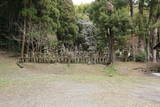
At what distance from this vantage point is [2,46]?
50.8 feet

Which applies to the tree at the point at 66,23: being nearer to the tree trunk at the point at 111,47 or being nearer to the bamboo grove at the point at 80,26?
the bamboo grove at the point at 80,26

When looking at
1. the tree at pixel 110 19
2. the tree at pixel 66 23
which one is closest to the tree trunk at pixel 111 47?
the tree at pixel 110 19

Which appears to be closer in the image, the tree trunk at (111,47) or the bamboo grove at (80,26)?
the bamboo grove at (80,26)

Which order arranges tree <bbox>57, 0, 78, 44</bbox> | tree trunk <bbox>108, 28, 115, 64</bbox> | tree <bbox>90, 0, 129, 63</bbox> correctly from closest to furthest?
tree <bbox>90, 0, 129, 63</bbox> → tree trunk <bbox>108, 28, 115, 64</bbox> → tree <bbox>57, 0, 78, 44</bbox>

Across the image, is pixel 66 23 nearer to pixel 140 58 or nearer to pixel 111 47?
pixel 111 47

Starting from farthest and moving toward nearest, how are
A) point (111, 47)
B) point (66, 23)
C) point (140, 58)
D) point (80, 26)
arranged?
point (80, 26)
point (66, 23)
point (140, 58)
point (111, 47)

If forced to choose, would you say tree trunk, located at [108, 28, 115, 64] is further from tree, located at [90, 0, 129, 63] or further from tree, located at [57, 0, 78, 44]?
tree, located at [57, 0, 78, 44]

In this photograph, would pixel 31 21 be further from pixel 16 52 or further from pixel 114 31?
pixel 114 31

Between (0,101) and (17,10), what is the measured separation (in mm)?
12709

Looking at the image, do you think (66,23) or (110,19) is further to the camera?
(66,23)

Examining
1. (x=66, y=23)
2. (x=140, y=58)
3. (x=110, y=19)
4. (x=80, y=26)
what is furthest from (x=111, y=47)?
(x=80, y=26)

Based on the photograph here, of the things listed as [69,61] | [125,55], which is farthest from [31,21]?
[125,55]

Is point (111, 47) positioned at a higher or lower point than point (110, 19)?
lower

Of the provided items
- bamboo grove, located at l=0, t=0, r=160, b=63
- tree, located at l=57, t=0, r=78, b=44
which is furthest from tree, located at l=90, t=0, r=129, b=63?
tree, located at l=57, t=0, r=78, b=44
